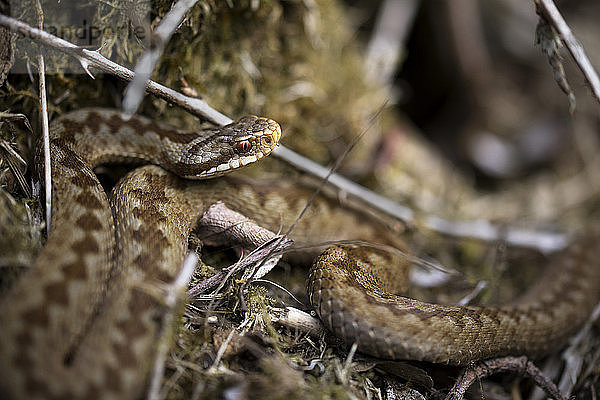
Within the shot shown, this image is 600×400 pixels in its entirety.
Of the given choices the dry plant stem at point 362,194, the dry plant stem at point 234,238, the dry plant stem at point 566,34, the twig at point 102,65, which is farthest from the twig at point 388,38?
the dry plant stem at point 234,238

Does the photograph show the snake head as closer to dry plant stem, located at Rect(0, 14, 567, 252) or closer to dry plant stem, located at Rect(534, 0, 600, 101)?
dry plant stem, located at Rect(0, 14, 567, 252)

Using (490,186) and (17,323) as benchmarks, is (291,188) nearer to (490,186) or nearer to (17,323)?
(17,323)

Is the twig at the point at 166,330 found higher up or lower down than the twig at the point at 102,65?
lower down

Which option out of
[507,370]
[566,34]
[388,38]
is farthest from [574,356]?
[388,38]

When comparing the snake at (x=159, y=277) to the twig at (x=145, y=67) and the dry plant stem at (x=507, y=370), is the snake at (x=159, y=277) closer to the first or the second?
the dry plant stem at (x=507, y=370)

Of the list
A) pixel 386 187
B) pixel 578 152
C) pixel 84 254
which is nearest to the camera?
pixel 84 254

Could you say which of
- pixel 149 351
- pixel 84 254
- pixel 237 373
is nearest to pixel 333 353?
pixel 237 373

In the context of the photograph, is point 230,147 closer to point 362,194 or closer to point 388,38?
point 362,194
